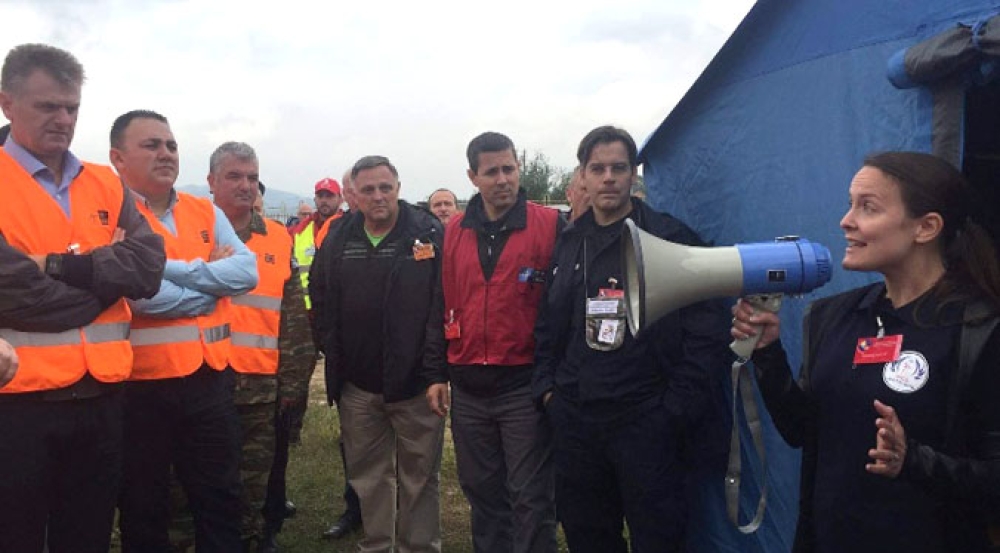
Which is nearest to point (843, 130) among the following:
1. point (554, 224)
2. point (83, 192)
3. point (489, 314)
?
point (554, 224)

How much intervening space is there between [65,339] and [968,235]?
3092 mm

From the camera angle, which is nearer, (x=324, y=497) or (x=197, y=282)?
(x=197, y=282)

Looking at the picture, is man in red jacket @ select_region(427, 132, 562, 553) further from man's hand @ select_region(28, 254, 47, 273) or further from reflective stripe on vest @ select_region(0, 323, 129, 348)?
man's hand @ select_region(28, 254, 47, 273)

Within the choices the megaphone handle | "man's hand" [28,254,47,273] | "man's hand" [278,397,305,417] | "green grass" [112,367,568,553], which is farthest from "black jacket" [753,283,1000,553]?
"man's hand" [278,397,305,417]

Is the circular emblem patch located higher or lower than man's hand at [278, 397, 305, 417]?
higher

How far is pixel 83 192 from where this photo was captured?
3205 millimetres

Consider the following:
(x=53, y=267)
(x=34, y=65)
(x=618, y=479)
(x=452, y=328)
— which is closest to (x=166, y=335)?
(x=53, y=267)

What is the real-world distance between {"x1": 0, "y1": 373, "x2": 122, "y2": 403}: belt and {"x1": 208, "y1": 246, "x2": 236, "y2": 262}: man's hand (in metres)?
0.99

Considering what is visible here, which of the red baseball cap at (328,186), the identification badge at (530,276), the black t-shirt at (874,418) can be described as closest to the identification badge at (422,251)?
the identification badge at (530,276)

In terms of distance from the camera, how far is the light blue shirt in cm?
360

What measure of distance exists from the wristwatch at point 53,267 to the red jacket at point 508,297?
6.21ft

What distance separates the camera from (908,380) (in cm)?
208

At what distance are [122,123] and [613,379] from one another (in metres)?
2.72

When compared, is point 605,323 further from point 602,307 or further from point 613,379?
point 613,379
